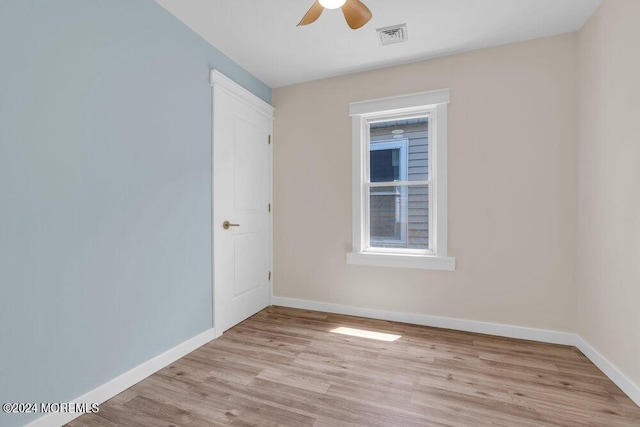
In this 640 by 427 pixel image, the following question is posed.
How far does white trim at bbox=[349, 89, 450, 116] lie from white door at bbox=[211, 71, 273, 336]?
107 cm

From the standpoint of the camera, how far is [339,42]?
101 inches

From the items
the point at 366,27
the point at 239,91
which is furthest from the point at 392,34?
the point at 239,91

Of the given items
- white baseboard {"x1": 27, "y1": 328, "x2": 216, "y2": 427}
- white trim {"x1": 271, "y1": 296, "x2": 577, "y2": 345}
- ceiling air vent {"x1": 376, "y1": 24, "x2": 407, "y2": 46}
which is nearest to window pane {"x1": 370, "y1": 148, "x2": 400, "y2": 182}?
ceiling air vent {"x1": 376, "y1": 24, "x2": 407, "y2": 46}

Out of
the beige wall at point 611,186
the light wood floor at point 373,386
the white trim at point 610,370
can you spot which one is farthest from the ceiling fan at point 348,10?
the white trim at point 610,370

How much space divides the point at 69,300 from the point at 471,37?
11.4 ft

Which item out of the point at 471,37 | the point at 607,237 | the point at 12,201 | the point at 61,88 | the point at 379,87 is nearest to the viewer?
the point at 12,201

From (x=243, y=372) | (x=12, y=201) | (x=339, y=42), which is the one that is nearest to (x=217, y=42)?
(x=339, y=42)

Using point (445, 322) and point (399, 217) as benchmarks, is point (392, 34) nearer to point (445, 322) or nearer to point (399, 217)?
point (399, 217)

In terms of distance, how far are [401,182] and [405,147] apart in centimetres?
37

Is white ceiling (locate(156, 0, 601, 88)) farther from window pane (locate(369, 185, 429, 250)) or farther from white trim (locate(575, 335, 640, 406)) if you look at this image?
white trim (locate(575, 335, 640, 406))

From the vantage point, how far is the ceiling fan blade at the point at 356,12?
1.71m

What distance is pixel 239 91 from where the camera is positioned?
2852 millimetres

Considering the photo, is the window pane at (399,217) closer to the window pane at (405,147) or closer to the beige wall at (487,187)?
the window pane at (405,147)

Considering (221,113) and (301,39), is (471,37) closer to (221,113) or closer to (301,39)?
(301,39)
